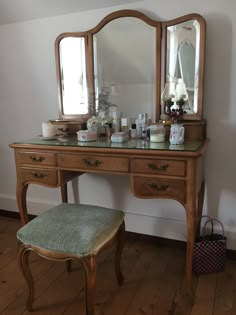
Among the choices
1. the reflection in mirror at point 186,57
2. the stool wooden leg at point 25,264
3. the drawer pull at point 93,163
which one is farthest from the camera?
the reflection in mirror at point 186,57

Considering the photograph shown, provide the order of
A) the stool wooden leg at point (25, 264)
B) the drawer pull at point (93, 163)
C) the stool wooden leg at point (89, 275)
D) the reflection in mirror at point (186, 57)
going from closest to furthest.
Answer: the stool wooden leg at point (89, 275)
the stool wooden leg at point (25, 264)
the drawer pull at point (93, 163)
the reflection in mirror at point (186, 57)

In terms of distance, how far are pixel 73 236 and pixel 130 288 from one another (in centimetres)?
60

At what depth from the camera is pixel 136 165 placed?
4.91 ft

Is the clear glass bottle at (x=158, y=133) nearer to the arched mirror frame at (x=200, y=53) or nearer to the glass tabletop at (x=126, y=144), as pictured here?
the glass tabletop at (x=126, y=144)

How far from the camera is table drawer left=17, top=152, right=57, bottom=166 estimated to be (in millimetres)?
1687

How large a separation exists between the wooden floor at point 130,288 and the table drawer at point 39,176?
1.89ft

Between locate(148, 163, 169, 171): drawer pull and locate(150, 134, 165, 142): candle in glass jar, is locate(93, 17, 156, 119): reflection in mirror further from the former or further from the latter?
locate(148, 163, 169, 171): drawer pull

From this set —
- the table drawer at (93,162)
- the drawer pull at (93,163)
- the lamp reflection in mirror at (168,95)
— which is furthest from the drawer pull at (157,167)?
the lamp reflection in mirror at (168,95)

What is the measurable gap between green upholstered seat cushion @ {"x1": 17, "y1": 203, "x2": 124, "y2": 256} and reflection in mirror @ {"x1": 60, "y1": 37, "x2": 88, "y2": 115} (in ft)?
2.81

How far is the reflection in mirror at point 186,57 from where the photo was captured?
1.68 m

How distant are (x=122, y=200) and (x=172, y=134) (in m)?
0.77

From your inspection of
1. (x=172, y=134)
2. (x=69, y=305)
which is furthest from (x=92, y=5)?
(x=69, y=305)

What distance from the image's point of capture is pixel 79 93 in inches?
80.2

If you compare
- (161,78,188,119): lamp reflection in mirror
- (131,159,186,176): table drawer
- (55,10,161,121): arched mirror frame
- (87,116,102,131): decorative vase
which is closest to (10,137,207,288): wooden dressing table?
(131,159,186,176): table drawer
